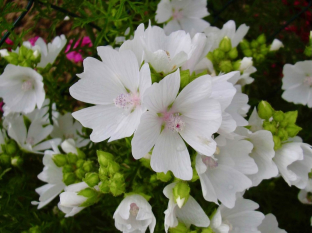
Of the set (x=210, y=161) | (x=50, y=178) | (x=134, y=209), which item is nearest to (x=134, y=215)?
(x=134, y=209)

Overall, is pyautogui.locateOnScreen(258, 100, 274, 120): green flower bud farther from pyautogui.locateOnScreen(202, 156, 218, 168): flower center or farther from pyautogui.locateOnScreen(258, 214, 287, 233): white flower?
pyautogui.locateOnScreen(258, 214, 287, 233): white flower

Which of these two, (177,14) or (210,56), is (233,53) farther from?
Result: (177,14)

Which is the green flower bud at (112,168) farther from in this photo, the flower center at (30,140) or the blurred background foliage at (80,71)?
the flower center at (30,140)

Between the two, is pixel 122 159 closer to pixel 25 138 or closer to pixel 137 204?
pixel 137 204

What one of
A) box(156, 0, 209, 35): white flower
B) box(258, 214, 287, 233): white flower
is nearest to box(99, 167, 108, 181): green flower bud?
box(258, 214, 287, 233): white flower

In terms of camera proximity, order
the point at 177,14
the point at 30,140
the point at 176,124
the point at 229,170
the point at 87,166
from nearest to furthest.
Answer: the point at 176,124
the point at 229,170
the point at 87,166
the point at 30,140
the point at 177,14

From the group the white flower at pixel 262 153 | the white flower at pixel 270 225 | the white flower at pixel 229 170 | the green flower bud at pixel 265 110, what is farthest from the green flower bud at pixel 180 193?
the white flower at pixel 270 225

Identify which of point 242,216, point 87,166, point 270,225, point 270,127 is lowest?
point 270,225
